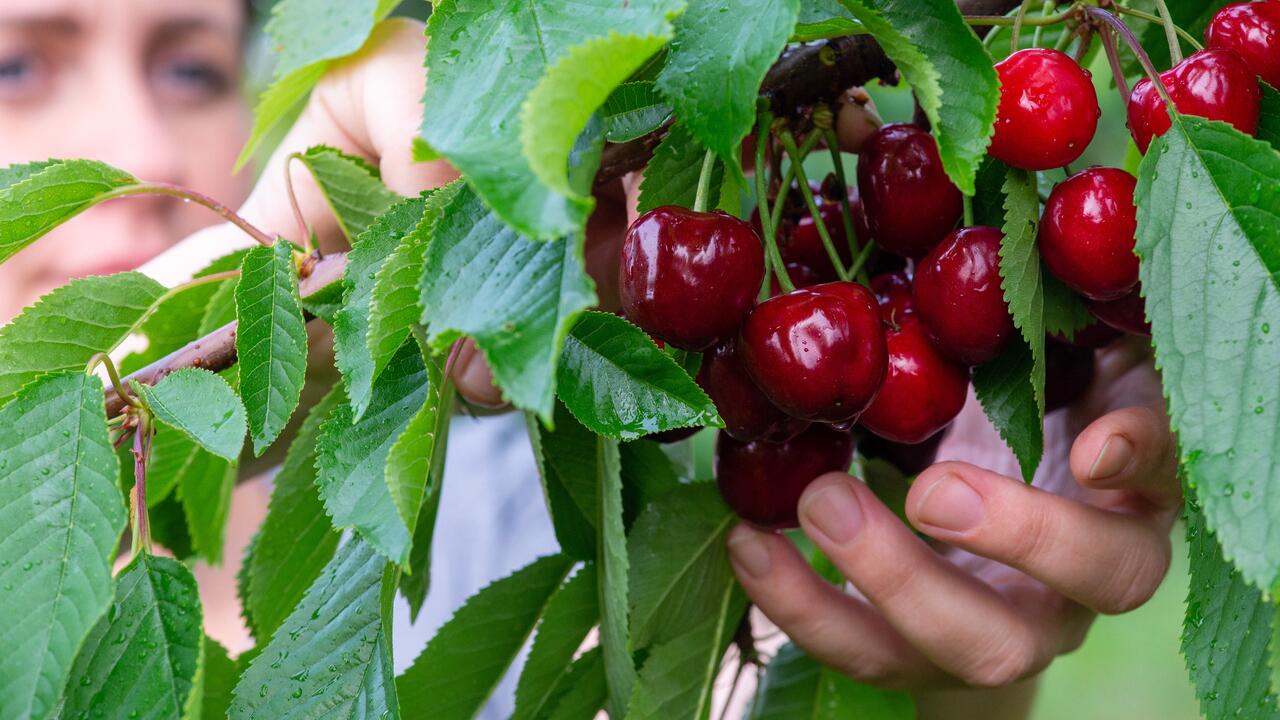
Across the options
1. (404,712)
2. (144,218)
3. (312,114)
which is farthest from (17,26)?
(404,712)

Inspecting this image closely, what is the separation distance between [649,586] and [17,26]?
4.32 feet

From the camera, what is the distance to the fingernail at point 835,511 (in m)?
0.62

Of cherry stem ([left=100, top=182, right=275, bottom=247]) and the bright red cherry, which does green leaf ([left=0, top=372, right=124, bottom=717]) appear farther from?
the bright red cherry

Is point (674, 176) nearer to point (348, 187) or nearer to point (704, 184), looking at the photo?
point (704, 184)

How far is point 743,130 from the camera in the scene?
34 centimetres

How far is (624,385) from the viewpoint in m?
0.40

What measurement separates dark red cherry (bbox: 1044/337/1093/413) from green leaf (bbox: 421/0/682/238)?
15.0 inches

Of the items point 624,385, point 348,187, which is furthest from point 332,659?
point 348,187

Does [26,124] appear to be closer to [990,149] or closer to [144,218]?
[144,218]

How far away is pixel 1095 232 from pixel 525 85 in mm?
259

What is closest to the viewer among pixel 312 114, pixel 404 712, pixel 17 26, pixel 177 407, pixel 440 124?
pixel 440 124

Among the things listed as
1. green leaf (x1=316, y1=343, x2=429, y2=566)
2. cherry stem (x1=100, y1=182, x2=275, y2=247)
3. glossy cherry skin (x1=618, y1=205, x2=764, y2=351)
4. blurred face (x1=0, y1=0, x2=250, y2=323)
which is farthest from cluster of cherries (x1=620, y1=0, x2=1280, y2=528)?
blurred face (x1=0, y1=0, x2=250, y2=323)

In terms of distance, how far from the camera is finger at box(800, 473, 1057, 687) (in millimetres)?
634

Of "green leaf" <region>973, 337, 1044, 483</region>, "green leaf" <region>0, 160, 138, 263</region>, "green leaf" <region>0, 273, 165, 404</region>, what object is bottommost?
"green leaf" <region>973, 337, 1044, 483</region>
